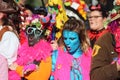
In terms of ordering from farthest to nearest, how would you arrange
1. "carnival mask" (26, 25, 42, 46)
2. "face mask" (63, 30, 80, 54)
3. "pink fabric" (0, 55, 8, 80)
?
"carnival mask" (26, 25, 42, 46) → "face mask" (63, 30, 80, 54) → "pink fabric" (0, 55, 8, 80)

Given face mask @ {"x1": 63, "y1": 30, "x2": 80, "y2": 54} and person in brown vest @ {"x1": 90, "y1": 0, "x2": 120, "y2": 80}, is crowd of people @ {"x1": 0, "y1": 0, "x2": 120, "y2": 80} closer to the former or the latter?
face mask @ {"x1": 63, "y1": 30, "x2": 80, "y2": 54}

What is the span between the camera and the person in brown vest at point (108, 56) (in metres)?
2.80

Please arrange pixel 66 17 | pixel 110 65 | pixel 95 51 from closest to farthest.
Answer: pixel 110 65, pixel 95 51, pixel 66 17

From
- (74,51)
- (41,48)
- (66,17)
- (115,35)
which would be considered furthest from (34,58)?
(115,35)

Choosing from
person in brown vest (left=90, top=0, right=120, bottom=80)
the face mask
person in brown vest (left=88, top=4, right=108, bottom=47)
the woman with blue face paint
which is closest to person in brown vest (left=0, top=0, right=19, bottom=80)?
the woman with blue face paint

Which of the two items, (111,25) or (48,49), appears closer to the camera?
(111,25)

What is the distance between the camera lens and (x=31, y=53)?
4566mm

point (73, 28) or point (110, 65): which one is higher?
point (110, 65)

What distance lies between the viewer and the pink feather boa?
451cm

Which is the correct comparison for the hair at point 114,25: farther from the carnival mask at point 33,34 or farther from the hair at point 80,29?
the carnival mask at point 33,34

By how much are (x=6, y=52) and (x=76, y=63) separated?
788 millimetres

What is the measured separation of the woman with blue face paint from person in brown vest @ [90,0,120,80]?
1349 mm

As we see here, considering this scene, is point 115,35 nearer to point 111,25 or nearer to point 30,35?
point 111,25

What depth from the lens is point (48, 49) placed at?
15.1ft
